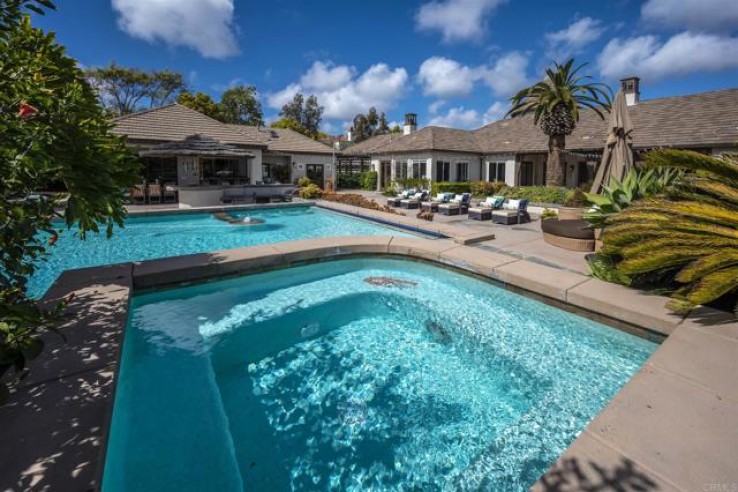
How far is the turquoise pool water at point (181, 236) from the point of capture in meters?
8.75

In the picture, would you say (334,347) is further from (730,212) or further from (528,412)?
(730,212)

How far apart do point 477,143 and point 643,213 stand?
86.2 ft

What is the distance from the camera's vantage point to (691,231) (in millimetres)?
4832

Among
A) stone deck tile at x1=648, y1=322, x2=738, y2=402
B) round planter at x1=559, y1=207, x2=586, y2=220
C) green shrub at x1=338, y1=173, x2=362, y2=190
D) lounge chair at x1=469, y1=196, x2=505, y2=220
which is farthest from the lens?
green shrub at x1=338, y1=173, x2=362, y2=190

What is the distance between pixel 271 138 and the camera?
3003 cm

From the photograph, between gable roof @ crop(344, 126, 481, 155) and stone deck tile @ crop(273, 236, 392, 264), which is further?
gable roof @ crop(344, 126, 481, 155)

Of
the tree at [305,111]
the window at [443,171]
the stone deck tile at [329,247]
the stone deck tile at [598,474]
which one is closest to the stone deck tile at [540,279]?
the stone deck tile at [329,247]

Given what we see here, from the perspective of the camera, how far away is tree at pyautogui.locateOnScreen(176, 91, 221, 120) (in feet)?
128

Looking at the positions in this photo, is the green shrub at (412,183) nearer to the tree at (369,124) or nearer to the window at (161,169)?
the window at (161,169)

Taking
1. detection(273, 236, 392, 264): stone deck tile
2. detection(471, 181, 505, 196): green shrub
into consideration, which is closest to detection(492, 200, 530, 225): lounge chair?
detection(273, 236, 392, 264): stone deck tile

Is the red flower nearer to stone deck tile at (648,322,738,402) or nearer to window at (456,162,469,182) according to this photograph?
stone deck tile at (648,322,738,402)

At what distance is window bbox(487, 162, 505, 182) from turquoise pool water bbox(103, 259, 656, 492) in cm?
2369

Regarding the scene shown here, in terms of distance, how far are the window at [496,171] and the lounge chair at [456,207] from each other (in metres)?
14.2

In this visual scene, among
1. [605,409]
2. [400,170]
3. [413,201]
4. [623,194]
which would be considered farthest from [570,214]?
[400,170]
